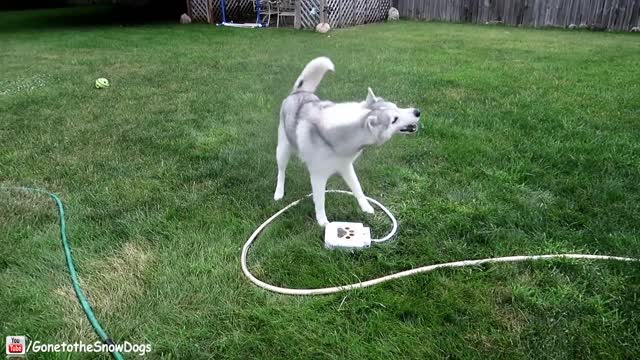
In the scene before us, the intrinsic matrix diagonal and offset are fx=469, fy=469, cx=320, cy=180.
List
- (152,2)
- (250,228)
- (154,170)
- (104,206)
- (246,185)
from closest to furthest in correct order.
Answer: (250,228)
(104,206)
(246,185)
(154,170)
(152,2)

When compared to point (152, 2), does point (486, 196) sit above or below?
below

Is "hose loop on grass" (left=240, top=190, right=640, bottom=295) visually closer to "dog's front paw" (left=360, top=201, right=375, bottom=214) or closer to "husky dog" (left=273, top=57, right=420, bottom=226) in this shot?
"dog's front paw" (left=360, top=201, right=375, bottom=214)

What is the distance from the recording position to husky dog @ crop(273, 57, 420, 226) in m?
2.08

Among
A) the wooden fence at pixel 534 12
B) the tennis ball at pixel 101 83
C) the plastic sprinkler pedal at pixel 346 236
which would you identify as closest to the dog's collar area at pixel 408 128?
the plastic sprinkler pedal at pixel 346 236

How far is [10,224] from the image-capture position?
9.00ft

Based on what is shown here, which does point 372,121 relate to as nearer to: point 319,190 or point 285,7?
point 319,190

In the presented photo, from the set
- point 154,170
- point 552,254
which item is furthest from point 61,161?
point 552,254

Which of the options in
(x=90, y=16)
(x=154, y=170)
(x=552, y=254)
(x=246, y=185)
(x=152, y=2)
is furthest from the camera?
(x=152, y=2)

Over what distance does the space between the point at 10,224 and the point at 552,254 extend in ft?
9.86

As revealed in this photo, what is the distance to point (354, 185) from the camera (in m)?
2.61

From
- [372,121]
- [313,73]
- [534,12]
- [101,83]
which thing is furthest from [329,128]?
[534,12]

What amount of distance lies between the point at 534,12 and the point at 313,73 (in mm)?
11552

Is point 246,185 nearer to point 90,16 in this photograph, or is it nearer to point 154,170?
point 154,170

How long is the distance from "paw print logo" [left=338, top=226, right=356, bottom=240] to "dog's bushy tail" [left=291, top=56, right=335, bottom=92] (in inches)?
31.3
